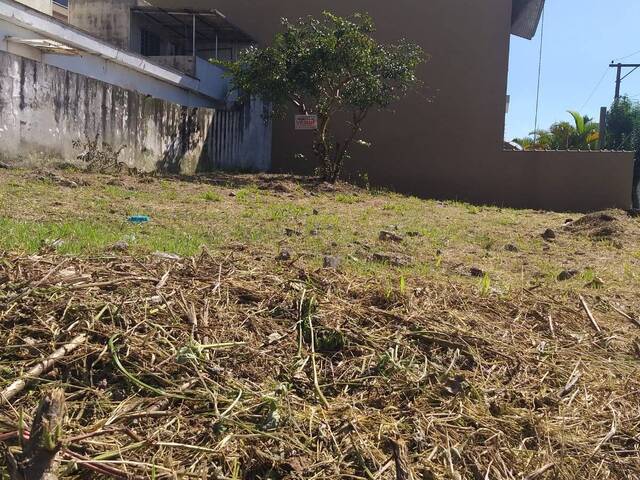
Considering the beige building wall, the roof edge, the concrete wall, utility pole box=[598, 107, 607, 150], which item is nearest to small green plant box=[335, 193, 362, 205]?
the concrete wall

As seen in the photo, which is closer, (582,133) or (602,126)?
(602,126)

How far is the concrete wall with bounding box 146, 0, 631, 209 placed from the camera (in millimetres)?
16391

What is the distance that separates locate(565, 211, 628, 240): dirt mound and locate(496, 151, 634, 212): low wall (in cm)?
558

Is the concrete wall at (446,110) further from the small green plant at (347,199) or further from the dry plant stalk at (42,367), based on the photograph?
the dry plant stalk at (42,367)

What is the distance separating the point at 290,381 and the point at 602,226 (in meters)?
8.09

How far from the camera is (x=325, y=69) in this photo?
12.8 meters

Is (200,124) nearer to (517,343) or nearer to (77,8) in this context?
(77,8)

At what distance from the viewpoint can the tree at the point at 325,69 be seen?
12.6 m

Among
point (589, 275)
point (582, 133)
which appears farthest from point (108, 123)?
point (582, 133)

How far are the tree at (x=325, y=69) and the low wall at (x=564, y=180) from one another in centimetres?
426

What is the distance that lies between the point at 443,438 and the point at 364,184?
1458 cm

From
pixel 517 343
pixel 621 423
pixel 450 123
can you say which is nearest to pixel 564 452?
pixel 621 423

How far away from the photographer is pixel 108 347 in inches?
81.8

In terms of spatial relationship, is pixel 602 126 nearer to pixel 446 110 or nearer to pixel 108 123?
pixel 446 110
